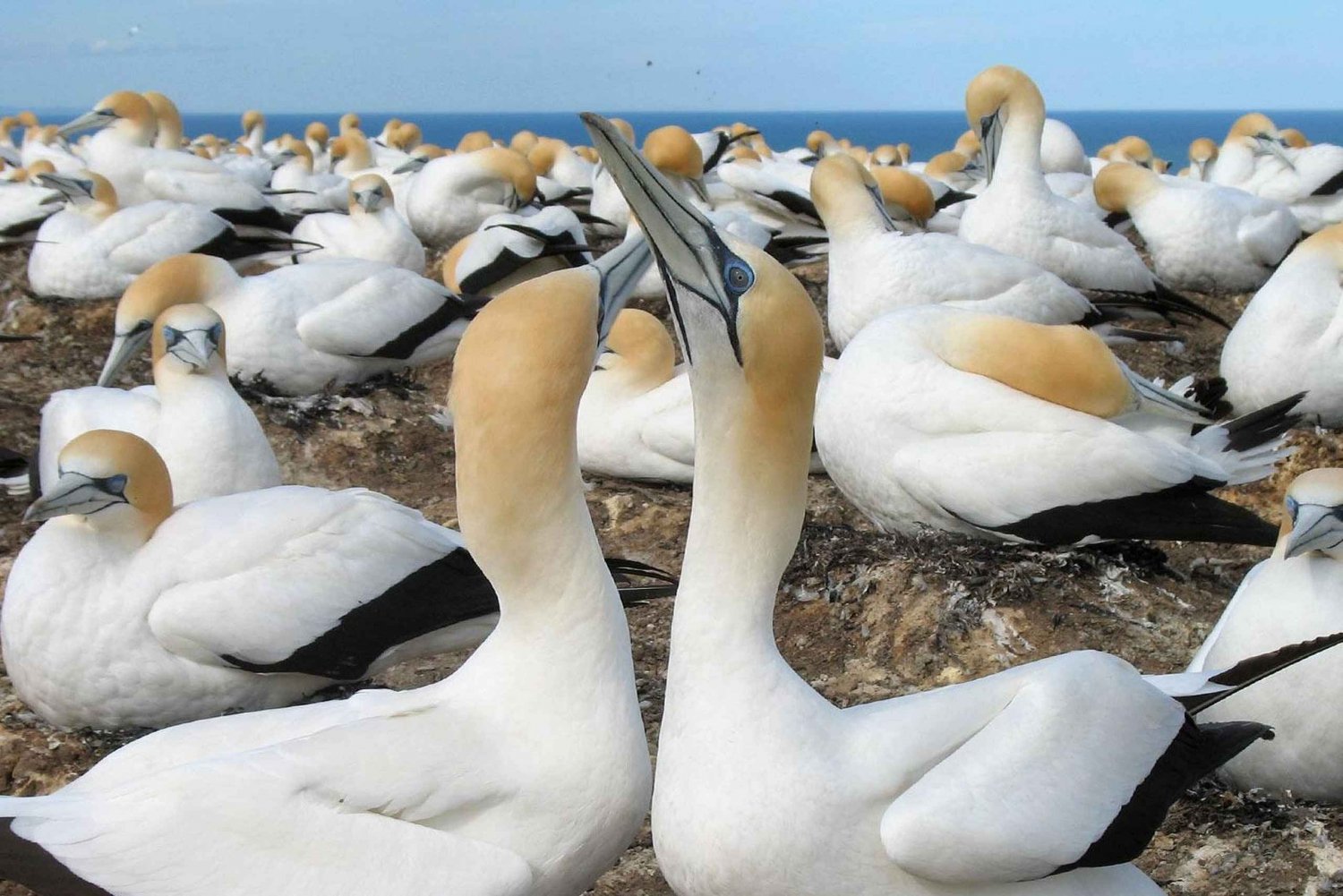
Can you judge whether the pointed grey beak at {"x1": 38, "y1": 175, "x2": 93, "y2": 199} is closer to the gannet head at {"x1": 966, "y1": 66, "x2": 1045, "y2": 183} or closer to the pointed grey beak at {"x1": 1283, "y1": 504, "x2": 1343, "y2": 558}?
the gannet head at {"x1": 966, "y1": 66, "x2": 1045, "y2": 183}

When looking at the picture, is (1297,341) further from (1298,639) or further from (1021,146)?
(1298,639)

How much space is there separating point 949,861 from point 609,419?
3755mm

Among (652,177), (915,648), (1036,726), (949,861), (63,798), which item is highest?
(652,177)

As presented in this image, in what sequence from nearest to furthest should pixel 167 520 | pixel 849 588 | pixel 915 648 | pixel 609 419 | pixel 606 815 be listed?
pixel 606 815 < pixel 167 520 < pixel 915 648 < pixel 849 588 < pixel 609 419

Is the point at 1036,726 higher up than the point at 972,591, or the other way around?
→ the point at 1036,726

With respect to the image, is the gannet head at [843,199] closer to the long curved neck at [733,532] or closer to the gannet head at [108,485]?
the gannet head at [108,485]

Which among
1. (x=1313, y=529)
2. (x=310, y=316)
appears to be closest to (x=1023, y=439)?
(x=1313, y=529)

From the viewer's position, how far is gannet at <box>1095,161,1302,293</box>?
27.7ft

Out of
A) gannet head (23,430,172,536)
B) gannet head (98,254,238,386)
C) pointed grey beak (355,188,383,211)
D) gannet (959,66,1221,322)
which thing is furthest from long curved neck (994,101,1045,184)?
gannet head (23,430,172,536)

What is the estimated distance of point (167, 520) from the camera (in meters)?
3.84

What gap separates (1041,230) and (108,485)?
4.98 m

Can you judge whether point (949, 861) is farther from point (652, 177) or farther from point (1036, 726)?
point (652, 177)

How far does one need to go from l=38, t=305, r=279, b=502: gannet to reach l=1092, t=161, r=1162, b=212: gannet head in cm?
548

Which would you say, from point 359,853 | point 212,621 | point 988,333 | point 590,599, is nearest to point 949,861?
point 590,599
